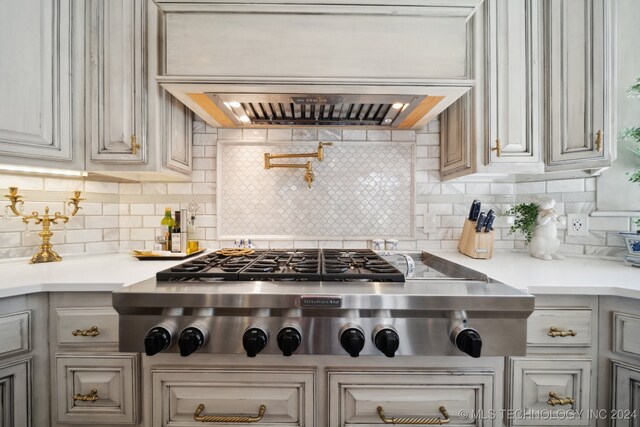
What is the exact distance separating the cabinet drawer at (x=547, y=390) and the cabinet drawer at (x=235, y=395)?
0.79 metres

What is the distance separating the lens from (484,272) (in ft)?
4.23

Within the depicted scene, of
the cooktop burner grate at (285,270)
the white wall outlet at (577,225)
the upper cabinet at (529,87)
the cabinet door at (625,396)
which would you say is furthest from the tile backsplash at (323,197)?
the cabinet door at (625,396)

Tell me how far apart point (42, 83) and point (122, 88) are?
32 cm

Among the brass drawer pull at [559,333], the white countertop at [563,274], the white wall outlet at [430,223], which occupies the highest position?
the white wall outlet at [430,223]

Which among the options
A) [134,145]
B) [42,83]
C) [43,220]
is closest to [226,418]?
[134,145]

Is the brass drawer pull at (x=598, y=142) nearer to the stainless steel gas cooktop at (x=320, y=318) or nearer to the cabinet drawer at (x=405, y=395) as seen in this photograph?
the stainless steel gas cooktop at (x=320, y=318)

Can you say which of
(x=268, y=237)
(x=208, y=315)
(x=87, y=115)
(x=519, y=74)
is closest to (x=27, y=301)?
(x=208, y=315)

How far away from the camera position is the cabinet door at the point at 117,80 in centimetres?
144

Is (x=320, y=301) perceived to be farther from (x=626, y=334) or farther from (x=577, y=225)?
(x=577, y=225)

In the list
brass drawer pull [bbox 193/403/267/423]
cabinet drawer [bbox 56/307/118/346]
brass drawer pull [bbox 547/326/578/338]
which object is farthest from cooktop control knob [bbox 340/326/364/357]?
cabinet drawer [bbox 56/307/118/346]

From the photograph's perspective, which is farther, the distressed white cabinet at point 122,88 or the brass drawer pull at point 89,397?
the distressed white cabinet at point 122,88

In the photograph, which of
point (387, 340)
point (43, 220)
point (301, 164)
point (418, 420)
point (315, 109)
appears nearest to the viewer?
point (387, 340)

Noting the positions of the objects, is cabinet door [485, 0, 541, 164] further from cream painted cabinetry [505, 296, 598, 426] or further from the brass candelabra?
the brass candelabra

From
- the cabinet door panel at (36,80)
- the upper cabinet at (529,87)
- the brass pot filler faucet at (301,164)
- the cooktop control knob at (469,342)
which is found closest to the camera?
the cooktop control knob at (469,342)
